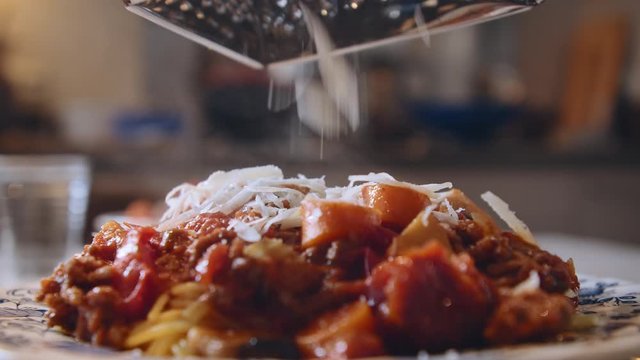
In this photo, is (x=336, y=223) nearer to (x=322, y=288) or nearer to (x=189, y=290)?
(x=322, y=288)

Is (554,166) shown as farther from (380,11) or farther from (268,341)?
(268,341)

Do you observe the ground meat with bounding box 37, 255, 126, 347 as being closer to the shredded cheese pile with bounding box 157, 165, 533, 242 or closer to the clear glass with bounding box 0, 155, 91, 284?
the shredded cheese pile with bounding box 157, 165, 533, 242

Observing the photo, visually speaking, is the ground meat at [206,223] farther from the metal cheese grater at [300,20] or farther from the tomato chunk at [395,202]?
the metal cheese grater at [300,20]

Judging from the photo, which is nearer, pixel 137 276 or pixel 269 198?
pixel 137 276

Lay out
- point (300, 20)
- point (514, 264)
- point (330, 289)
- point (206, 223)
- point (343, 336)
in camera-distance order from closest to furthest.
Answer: point (343, 336)
point (330, 289)
point (514, 264)
point (206, 223)
point (300, 20)

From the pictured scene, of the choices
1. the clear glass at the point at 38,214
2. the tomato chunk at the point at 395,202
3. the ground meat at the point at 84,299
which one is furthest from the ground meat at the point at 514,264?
the clear glass at the point at 38,214

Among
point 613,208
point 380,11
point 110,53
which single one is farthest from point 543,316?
point 110,53

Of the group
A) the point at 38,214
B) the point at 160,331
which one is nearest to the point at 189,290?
the point at 160,331
